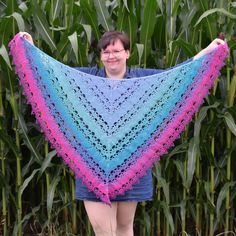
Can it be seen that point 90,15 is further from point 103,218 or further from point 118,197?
point 103,218

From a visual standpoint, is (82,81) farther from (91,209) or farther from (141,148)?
(91,209)

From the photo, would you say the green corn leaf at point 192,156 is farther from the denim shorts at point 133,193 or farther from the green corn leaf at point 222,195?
the denim shorts at point 133,193

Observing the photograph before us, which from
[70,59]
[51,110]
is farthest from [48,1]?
[51,110]

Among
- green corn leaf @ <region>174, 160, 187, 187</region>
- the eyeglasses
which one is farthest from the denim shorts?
green corn leaf @ <region>174, 160, 187, 187</region>

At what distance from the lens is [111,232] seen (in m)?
2.76

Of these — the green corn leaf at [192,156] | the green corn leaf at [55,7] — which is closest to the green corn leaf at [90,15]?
the green corn leaf at [55,7]

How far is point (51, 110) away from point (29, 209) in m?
1.55

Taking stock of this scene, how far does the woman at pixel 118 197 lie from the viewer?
8.86 ft

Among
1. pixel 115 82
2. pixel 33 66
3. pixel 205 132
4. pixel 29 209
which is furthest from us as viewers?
pixel 29 209

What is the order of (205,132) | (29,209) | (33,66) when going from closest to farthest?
1. (33,66)
2. (205,132)
3. (29,209)

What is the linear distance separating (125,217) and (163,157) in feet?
3.24

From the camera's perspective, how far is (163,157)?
3.83 m

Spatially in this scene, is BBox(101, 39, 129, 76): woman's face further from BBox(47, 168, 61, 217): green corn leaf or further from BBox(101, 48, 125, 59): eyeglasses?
BBox(47, 168, 61, 217): green corn leaf

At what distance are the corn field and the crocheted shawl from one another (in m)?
0.60
